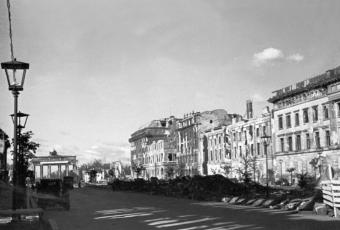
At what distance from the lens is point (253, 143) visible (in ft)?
266

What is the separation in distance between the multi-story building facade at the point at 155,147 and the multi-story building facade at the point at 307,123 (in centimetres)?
5254

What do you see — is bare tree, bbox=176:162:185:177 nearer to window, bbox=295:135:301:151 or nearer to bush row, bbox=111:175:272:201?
window, bbox=295:135:301:151

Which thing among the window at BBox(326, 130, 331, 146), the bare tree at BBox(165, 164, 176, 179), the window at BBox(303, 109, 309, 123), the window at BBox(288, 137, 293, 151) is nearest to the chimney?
the window at BBox(288, 137, 293, 151)

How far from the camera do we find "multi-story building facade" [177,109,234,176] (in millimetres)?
103812

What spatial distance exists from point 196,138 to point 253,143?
28.5 metres

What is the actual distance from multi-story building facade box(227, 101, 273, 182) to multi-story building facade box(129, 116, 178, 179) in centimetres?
3831

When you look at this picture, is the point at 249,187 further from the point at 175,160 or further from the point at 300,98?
the point at 175,160

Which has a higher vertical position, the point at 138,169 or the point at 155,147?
the point at 155,147

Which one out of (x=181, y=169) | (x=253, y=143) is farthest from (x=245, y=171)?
(x=181, y=169)

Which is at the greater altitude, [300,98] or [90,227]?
[300,98]

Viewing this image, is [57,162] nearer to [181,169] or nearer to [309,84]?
[181,169]

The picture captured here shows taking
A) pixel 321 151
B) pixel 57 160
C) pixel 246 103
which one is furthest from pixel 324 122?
pixel 57 160

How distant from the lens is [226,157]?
91.2 m

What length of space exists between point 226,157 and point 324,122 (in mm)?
29172
